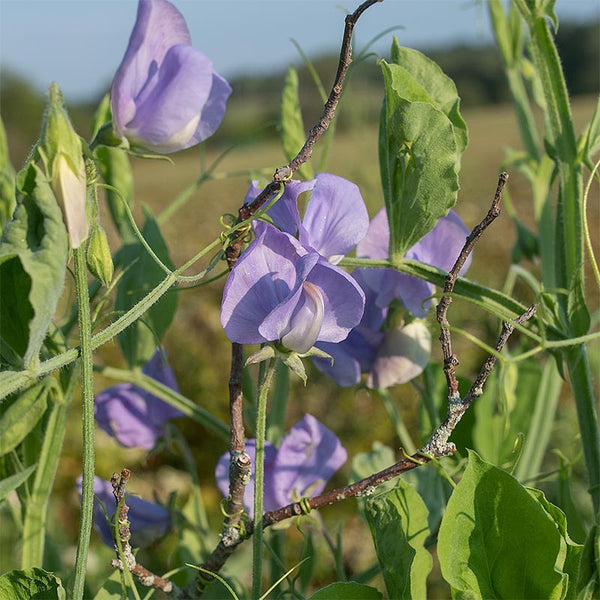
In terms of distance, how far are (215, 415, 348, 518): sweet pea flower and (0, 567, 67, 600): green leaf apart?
148 mm

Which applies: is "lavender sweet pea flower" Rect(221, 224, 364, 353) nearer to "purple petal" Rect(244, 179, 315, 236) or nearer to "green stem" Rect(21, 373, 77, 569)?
"purple petal" Rect(244, 179, 315, 236)

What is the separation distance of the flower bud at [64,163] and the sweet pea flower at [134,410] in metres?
0.33

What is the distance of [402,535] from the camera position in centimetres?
48

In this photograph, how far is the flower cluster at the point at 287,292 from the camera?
450mm

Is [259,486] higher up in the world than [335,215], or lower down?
lower down

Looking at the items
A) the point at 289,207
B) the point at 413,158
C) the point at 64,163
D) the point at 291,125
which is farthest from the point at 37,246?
the point at 291,125

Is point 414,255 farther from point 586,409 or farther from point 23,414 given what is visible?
point 23,414

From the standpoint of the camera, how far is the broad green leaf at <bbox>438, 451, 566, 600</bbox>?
44 centimetres

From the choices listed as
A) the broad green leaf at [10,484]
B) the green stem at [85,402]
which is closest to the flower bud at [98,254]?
the green stem at [85,402]

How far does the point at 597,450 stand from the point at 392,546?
192mm

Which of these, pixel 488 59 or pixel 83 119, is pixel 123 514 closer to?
pixel 488 59

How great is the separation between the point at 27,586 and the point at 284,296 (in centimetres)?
23

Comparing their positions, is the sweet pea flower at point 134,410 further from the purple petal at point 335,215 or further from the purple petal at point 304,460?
the purple petal at point 335,215

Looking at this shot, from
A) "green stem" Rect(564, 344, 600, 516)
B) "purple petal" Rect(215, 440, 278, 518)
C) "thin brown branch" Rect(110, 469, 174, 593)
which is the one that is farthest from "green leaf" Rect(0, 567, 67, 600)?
"green stem" Rect(564, 344, 600, 516)
